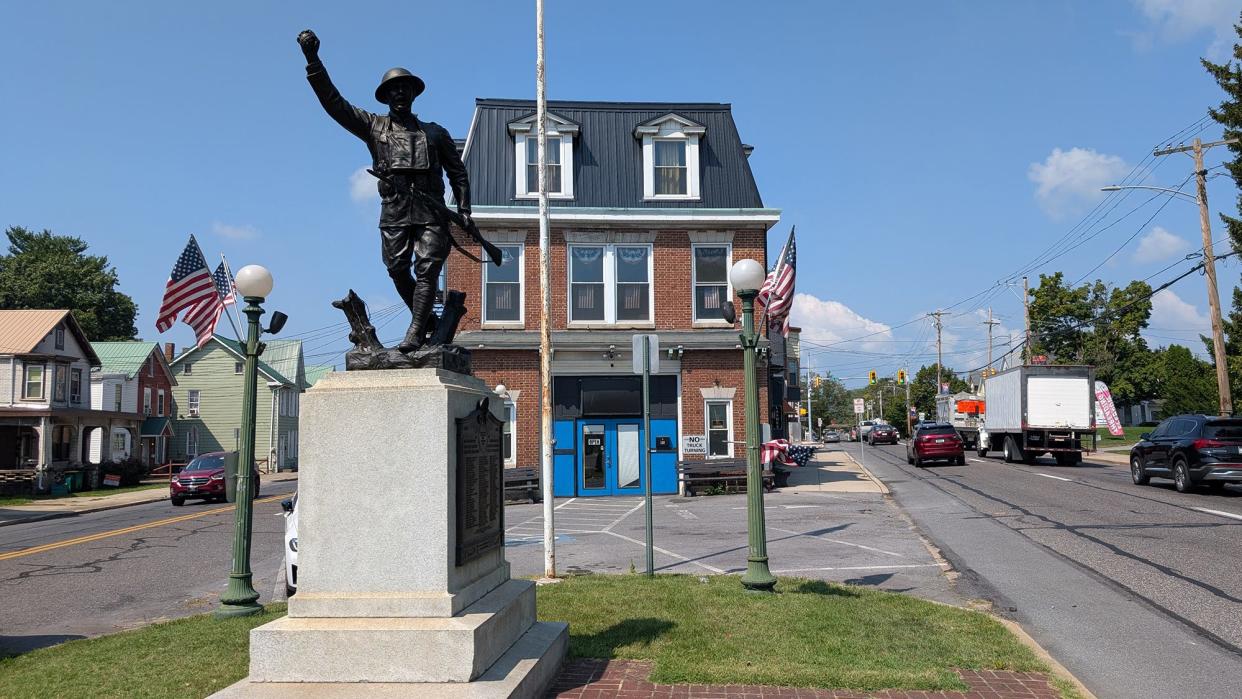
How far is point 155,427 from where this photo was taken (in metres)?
48.2

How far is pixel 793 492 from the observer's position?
23.5 meters

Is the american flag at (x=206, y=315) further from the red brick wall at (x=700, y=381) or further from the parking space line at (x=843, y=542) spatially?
the red brick wall at (x=700, y=381)

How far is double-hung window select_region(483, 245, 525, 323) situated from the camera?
23.9 meters

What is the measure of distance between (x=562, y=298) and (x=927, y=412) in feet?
298

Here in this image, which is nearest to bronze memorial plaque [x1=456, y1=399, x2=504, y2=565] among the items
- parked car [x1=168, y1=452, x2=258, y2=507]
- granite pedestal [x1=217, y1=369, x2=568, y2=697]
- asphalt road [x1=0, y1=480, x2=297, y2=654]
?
granite pedestal [x1=217, y1=369, x2=568, y2=697]

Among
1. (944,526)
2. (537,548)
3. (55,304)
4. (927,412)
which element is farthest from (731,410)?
(927,412)

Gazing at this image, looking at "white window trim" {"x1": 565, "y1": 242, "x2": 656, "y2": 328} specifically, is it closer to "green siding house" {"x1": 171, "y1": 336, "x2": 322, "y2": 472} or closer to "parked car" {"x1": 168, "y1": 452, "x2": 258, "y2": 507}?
"parked car" {"x1": 168, "y1": 452, "x2": 258, "y2": 507}

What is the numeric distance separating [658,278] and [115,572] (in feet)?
50.2

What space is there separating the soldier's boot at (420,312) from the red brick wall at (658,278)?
17.9 meters

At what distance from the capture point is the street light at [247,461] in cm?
825

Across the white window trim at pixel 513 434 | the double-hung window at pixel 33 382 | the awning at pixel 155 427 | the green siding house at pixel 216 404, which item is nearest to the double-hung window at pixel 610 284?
the white window trim at pixel 513 434

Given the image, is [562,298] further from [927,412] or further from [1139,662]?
[927,412]

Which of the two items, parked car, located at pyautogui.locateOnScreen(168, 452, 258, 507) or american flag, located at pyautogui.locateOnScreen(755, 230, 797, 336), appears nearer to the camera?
american flag, located at pyautogui.locateOnScreen(755, 230, 797, 336)

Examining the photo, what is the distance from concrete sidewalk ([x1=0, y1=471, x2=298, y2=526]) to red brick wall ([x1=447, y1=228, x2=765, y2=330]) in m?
13.3
